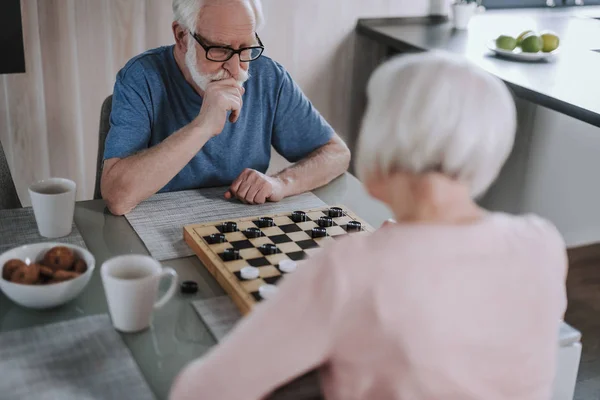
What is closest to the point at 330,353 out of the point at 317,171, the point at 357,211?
the point at 357,211

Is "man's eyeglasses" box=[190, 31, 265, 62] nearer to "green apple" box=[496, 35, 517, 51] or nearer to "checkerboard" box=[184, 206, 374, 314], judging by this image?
"checkerboard" box=[184, 206, 374, 314]

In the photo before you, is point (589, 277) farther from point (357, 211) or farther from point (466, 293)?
point (466, 293)

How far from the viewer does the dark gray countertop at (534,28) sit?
7.55ft

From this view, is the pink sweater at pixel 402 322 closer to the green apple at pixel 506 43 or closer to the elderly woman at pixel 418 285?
the elderly woman at pixel 418 285

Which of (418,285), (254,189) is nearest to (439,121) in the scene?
(418,285)

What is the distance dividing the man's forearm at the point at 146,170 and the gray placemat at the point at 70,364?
0.47m

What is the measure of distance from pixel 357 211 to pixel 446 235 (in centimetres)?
81

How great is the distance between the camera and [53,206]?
1.41 m

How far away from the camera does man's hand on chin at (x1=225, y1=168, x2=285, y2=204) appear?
1.64m

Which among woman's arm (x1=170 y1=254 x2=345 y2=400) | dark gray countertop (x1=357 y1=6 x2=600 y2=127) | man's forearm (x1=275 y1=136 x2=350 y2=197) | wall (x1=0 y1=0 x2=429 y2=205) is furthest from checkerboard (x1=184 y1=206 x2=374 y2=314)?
wall (x1=0 y1=0 x2=429 y2=205)

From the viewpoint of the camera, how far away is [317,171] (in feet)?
5.94

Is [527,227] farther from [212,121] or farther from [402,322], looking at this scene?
[212,121]

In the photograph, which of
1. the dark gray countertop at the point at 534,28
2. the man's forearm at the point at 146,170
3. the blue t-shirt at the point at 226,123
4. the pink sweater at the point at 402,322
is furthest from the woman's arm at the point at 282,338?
the dark gray countertop at the point at 534,28

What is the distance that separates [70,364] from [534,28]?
2.77 m
